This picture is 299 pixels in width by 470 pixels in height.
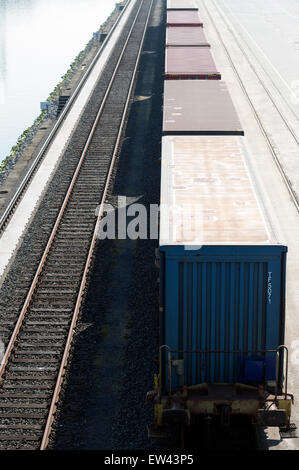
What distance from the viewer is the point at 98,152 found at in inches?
1217

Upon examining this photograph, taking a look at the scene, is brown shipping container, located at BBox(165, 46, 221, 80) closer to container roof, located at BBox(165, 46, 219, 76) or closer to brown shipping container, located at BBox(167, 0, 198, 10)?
container roof, located at BBox(165, 46, 219, 76)

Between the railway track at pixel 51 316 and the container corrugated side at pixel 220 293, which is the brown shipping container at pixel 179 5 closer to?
the railway track at pixel 51 316

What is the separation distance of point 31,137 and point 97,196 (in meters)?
11.6

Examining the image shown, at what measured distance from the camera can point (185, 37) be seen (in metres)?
45.1

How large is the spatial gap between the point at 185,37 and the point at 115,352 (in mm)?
33043

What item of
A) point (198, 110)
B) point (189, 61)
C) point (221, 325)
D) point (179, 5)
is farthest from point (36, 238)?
point (179, 5)

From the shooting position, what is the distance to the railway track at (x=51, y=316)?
14.2 meters

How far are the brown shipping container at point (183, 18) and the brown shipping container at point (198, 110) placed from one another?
853 inches

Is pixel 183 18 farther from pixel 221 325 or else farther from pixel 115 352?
pixel 221 325

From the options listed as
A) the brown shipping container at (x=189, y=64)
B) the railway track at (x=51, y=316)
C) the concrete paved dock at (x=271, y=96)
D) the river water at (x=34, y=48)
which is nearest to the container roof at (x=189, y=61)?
the brown shipping container at (x=189, y=64)

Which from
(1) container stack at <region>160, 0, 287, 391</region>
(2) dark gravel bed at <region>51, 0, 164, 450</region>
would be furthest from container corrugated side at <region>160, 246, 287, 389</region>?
(2) dark gravel bed at <region>51, 0, 164, 450</region>
